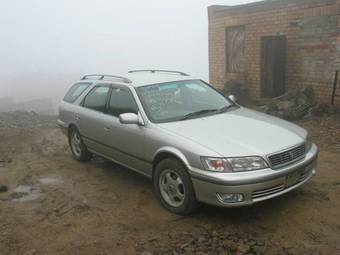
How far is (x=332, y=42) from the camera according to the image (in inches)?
373

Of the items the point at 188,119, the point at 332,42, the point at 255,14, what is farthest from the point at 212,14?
the point at 188,119

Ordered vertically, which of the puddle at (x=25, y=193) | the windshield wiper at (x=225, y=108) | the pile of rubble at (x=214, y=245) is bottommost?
the puddle at (x=25, y=193)

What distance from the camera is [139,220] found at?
4.91 metres

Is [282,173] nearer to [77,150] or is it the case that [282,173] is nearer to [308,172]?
[308,172]

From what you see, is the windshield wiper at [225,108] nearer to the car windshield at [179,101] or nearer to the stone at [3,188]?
the car windshield at [179,101]

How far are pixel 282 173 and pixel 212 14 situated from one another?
9.12 meters

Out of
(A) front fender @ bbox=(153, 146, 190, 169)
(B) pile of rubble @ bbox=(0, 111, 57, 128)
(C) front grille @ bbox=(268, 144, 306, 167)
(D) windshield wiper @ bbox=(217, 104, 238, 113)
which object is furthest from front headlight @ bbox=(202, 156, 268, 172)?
(B) pile of rubble @ bbox=(0, 111, 57, 128)

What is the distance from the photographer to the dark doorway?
10.8m

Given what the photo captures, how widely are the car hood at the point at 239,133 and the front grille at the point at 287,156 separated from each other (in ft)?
0.19

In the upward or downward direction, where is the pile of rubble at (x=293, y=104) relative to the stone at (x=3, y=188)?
upward

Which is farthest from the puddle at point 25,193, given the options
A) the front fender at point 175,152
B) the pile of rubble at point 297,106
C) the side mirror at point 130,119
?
the pile of rubble at point 297,106

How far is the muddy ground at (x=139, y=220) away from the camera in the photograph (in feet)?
14.0

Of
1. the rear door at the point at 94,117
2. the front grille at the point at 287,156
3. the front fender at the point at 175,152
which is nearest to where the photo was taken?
the front grille at the point at 287,156

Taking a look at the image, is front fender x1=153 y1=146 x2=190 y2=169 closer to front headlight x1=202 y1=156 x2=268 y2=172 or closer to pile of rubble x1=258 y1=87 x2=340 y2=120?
front headlight x1=202 y1=156 x2=268 y2=172
